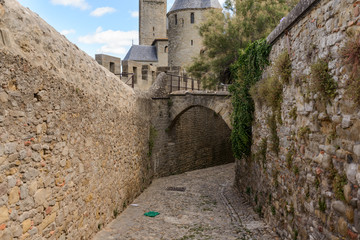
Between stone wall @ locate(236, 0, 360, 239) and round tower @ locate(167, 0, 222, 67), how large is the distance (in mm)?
23887

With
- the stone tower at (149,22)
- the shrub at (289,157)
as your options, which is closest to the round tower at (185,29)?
the stone tower at (149,22)

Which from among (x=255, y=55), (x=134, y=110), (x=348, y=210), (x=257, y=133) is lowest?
(x=348, y=210)

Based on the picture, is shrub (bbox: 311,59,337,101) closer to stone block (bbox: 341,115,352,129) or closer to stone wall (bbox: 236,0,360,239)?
stone wall (bbox: 236,0,360,239)

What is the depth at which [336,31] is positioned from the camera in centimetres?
346

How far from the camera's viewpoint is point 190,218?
7.55 metres

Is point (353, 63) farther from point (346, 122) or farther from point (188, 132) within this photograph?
point (188, 132)

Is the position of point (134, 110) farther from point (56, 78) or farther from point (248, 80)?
point (56, 78)

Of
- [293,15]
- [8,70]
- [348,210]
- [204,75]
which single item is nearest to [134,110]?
[293,15]

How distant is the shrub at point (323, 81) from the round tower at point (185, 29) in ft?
84.9

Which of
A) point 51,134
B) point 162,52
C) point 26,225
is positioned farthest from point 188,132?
point 162,52

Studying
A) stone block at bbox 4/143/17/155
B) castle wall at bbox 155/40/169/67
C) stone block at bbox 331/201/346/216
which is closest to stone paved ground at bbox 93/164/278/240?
stone block at bbox 331/201/346/216

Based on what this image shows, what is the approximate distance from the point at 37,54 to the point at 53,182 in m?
1.59

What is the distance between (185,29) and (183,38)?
877 millimetres

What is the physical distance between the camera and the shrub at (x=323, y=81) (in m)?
3.55
